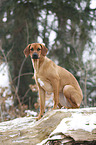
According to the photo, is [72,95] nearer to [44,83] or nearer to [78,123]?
[44,83]

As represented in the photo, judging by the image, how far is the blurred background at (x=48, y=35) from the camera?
6262mm

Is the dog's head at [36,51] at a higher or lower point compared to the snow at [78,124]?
higher

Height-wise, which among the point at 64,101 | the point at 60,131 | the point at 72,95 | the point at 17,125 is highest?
the point at 72,95

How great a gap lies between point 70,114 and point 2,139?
37.1 inches

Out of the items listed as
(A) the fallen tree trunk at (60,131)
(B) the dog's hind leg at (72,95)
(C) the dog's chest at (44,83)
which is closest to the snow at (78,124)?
(A) the fallen tree trunk at (60,131)

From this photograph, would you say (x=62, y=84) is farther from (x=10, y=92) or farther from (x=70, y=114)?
(x=10, y=92)

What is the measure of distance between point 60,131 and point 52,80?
3.25ft

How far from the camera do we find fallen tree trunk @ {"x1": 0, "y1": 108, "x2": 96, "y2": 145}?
2.09 meters

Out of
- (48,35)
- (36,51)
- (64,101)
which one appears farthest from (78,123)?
(48,35)

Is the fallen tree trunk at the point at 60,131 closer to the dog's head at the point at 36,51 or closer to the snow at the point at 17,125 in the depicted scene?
the snow at the point at 17,125

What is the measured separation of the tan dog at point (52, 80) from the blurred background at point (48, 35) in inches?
115

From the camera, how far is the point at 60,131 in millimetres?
2150

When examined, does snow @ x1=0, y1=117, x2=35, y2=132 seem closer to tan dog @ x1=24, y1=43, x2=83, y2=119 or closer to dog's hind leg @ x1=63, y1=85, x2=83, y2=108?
tan dog @ x1=24, y1=43, x2=83, y2=119

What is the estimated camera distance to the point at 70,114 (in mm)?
2662
